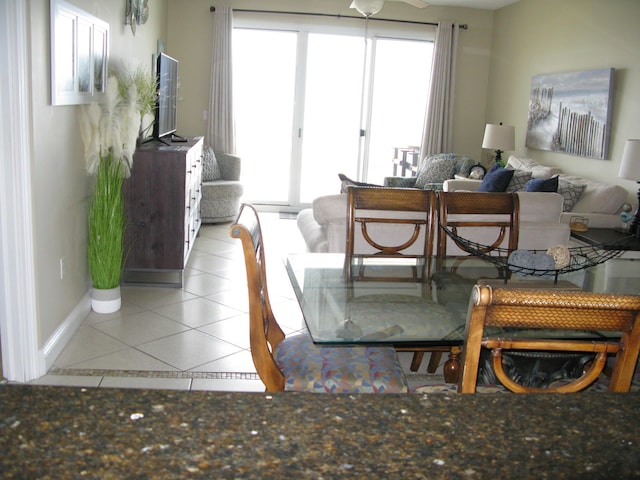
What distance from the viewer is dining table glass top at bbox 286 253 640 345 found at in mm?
2029

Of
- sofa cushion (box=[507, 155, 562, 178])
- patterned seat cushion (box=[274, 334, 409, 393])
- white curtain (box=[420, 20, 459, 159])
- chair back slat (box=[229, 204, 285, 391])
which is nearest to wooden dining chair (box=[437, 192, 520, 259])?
patterned seat cushion (box=[274, 334, 409, 393])

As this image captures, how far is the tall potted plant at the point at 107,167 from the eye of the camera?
141 inches

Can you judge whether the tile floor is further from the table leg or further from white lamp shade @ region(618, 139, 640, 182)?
white lamp shade @ region(618, 139, 640, 182)

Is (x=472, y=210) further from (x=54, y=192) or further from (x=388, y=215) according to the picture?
(x=54, y=192)

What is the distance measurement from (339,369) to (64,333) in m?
1.95

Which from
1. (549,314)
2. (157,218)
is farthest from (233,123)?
(549,314)

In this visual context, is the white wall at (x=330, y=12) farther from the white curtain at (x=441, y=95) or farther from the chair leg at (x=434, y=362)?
the chair leg at (x=434, y=362)

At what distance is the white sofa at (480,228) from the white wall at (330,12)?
4.43 metres

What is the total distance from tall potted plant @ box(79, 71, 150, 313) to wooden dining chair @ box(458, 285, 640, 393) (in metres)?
2.80

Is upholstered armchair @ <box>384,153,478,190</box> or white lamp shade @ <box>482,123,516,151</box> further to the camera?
upholstered armchair @ <box>384,153,478,190</box>

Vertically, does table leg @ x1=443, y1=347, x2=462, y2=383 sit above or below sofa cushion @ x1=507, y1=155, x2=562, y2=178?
below

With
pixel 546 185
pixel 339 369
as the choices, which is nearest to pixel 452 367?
pixel 339 369

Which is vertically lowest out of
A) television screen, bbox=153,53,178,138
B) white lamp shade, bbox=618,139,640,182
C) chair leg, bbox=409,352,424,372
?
chair leg, bbox=409,352,424,372

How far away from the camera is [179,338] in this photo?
3.64 meters
